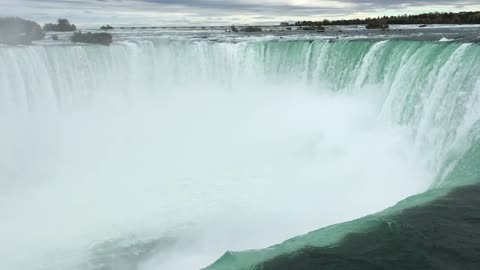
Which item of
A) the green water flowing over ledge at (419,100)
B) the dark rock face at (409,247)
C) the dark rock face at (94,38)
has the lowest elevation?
the dark rock face at (409,247)

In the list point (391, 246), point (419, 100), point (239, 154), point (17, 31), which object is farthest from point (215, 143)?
point (391, 246)

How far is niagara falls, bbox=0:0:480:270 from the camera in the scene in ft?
18.8

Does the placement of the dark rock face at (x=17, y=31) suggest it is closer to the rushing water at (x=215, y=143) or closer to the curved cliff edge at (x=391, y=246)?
the rushing water at (x=215, y=143)

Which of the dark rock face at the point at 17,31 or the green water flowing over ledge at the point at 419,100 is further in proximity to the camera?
the dark rock face at the point at 17,31

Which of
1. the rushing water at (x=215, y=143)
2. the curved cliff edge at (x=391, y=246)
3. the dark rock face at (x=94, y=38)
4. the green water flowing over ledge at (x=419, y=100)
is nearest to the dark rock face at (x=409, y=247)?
the curved cliff edge at (x=391, y=246)

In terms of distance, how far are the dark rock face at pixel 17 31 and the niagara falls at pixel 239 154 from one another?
79mm

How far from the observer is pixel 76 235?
9000mm

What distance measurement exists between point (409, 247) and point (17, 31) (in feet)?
56.6

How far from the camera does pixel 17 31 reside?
18047 mm

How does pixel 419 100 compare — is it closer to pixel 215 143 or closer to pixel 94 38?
pixel 215 143

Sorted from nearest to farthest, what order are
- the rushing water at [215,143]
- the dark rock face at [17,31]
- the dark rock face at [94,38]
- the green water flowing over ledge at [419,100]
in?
the green water flowing over ledge at [419,100], the rushing water at [215,143], the dark rock face at [17,31], the dark rock face at [94,38]

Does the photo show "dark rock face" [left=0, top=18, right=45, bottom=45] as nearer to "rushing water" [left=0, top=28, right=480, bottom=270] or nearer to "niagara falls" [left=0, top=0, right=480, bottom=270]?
"niagara falls" [left=0, top=0, right=480, bottom=270]

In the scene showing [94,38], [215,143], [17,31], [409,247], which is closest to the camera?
[409,247]

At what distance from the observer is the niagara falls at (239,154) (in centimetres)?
574
